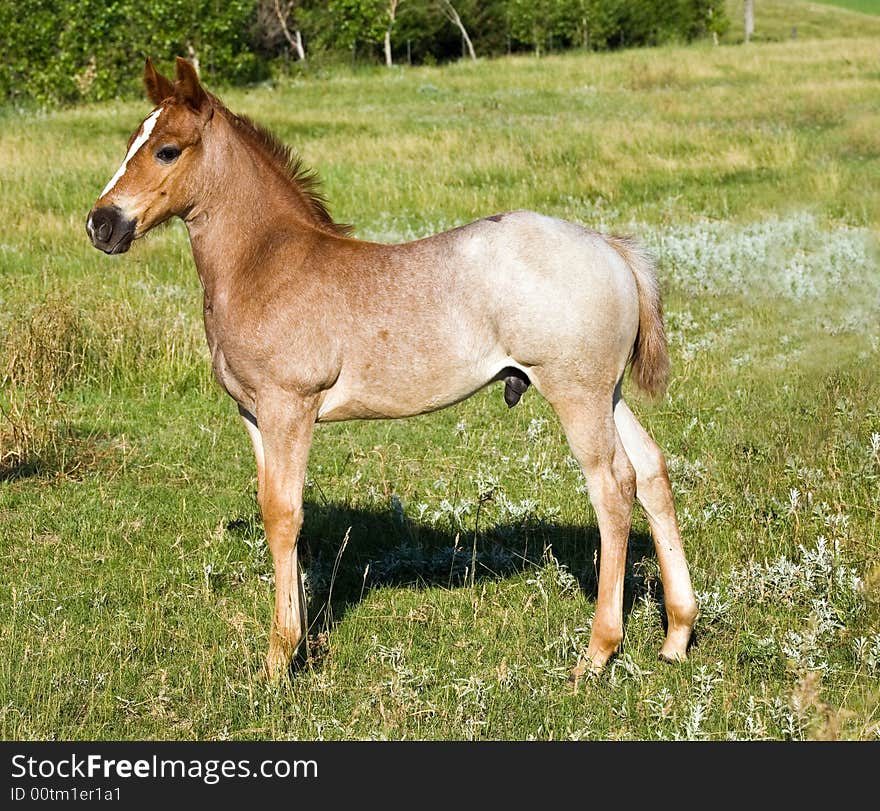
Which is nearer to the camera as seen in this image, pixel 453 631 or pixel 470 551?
pixel 453 631

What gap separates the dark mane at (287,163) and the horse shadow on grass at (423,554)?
1.73m

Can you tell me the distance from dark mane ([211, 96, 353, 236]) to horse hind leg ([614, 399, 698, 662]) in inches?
71.1

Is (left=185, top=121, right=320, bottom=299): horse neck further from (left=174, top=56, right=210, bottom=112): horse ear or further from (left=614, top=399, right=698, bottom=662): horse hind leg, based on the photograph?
(left=614, top=399, right=698, bottom=662): horse hind leg

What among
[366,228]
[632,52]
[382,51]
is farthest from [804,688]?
[382,51]

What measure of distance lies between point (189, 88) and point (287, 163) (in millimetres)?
693

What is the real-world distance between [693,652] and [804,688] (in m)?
0.95

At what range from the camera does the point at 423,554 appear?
6750 millimetres

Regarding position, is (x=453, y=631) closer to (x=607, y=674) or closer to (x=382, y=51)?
(x=607, y=674)

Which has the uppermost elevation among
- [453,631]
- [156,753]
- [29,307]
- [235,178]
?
[235,178]

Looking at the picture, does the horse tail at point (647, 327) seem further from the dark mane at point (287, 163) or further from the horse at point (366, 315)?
the dark mane at point (287, 163)

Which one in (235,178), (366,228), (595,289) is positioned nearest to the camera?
(595,289)

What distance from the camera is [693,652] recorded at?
551cm

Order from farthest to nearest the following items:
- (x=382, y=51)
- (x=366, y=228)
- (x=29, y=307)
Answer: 1. (x=382, y=51)
2. (x=366, y=228)
3. (x=29, y=307)

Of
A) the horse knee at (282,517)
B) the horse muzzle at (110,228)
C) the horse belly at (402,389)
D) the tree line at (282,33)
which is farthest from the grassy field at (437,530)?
the tree line at (282,33)
